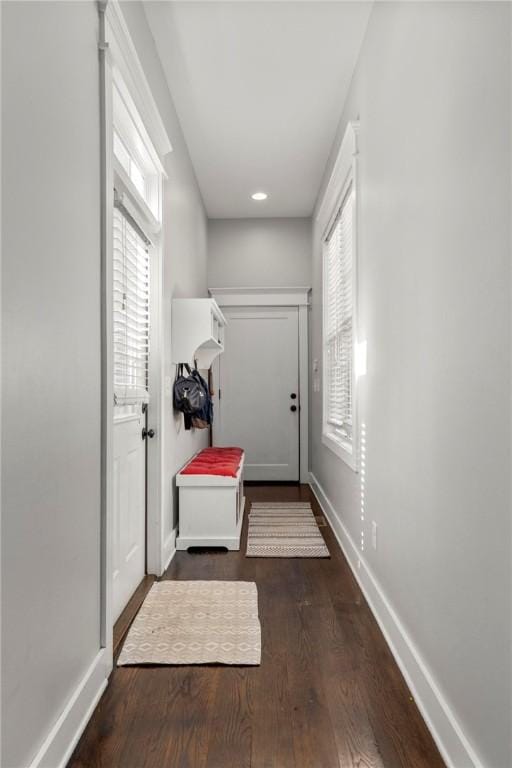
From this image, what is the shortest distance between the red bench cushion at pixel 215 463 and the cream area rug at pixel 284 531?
20.1 inches

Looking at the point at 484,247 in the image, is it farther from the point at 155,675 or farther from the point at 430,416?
the point at 155,675

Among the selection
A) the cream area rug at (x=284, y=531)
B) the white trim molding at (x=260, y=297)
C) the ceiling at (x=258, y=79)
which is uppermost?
the ceiling at (x=258, y=79)

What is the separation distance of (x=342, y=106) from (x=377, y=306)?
190 centimetres

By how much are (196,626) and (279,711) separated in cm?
70

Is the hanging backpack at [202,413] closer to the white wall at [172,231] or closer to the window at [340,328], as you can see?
the white wall at [172,231]

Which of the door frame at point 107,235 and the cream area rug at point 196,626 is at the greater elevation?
the door frame at point 107,235

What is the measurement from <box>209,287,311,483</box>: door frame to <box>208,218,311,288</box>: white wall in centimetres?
8

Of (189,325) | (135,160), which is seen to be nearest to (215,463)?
(189,325)

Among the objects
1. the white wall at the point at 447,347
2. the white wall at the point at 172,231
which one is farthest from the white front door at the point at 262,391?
the white wall at the point at 447,347

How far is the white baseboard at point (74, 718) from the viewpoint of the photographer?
4.55 feet

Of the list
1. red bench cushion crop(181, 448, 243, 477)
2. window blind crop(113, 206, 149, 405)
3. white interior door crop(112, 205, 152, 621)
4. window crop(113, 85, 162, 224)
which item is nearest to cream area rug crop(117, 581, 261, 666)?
white interior door crop(112, 205, 152, 621)

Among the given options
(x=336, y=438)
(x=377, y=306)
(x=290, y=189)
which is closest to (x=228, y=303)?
(x=290, y=189)

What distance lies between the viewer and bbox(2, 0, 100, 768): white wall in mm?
1217

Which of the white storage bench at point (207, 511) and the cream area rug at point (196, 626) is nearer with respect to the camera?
the cream area rug at point (196, 626)
